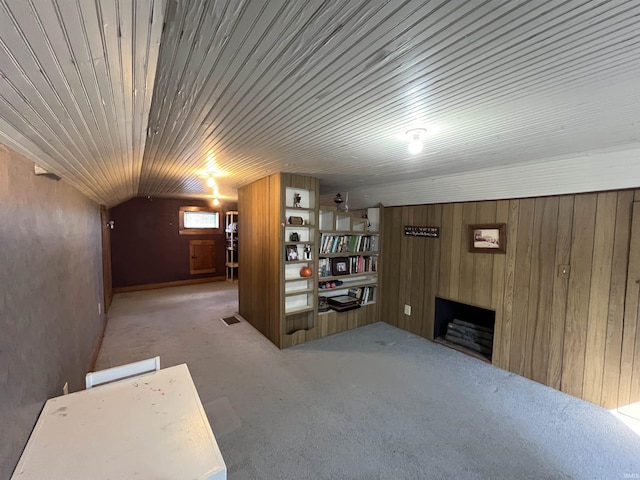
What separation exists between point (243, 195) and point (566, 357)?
13.1 feet

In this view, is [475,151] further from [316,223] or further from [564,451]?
[564,451]

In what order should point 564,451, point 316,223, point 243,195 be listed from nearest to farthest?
point 564,451
point 316,223
point 243,195

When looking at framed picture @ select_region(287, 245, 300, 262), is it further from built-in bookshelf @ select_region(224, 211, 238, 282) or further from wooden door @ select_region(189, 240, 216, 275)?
wooden door @ select_region(189, 240, 216, 275)

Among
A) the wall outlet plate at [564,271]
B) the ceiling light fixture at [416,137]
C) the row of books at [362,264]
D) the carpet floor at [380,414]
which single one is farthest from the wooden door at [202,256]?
the wall outlet plate at [564,271]

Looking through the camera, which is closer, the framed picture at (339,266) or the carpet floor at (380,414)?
the carpet floor at (380,414)

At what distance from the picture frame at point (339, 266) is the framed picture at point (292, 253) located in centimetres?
62

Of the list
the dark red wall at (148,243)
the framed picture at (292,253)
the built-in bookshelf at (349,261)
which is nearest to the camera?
the framed picture at (292,253)

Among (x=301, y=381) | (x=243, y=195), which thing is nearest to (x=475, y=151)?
(x=301, y=381)

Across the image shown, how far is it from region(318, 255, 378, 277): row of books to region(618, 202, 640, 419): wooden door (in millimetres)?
2496

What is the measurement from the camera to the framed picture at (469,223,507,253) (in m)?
2.80

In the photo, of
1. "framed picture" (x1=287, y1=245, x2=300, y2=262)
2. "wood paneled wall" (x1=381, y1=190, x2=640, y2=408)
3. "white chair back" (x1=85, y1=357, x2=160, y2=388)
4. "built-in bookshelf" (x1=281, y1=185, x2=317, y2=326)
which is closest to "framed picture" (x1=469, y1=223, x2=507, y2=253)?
"wood paneled wall" (x1=381, y1=190, x2=640, y2=408)

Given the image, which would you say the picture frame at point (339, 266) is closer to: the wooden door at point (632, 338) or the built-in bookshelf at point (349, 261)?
the built-in bookshelf at point (349, 261)

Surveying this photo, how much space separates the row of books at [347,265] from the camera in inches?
139

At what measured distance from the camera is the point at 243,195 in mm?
3910
